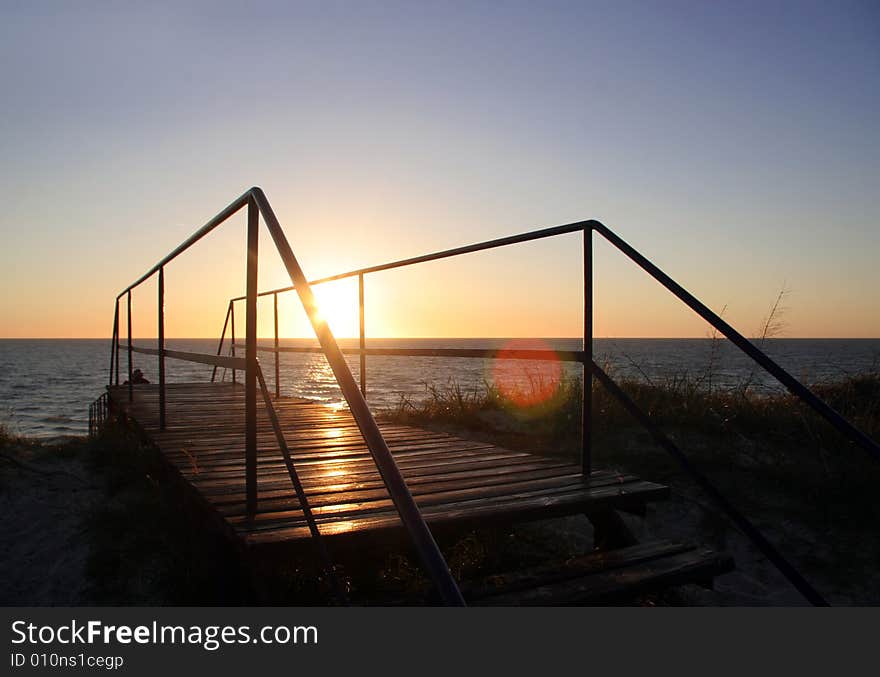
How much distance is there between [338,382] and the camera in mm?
1355

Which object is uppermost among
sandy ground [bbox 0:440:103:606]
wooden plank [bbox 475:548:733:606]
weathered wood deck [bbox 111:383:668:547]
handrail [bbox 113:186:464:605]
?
handrail [bbox 113:186:464:605]

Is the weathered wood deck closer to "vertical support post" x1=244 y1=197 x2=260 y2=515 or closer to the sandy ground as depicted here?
"vertical support post" x1=244 y1=197 x2=260 y2=515

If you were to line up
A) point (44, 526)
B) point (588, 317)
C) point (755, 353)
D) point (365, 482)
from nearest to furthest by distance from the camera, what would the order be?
point (755, 353) < point (588, 317) < point (365, 482) < point (44, 526)

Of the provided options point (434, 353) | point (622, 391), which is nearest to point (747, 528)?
point (622, 391)

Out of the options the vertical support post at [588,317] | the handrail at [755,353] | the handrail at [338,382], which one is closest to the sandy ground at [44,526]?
the handrail at [338,382]

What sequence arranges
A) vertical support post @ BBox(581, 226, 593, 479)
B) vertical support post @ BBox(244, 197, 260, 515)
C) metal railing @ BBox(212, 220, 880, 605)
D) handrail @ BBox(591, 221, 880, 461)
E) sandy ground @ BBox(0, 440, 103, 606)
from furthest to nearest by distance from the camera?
1. sandy ground @ BBox(0, 440, 103, 606)
2. vertical support post @ BBox(581, 226, 593, 479)
3. vertical support post @ BBox(244, 197, 260, 515)
4. metal railing @ BBox(212, 220, 880, 605)
5. handrail @ BBox(591, 221, 880, 461)

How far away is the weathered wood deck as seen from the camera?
219cm

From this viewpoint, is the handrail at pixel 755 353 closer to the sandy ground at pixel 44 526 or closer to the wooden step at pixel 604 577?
the wooden step at pixel 604 577

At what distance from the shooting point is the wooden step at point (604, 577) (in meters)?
1.89

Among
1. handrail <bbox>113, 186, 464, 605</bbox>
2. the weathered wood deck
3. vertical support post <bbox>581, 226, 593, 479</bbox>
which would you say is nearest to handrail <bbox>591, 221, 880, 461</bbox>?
vertical support post <bbox>581, 226, 593, 479</bbox>

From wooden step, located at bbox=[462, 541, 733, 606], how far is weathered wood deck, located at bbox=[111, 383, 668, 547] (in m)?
0.23

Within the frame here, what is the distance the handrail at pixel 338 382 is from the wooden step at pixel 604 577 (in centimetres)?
62

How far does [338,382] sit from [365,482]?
1.56 m

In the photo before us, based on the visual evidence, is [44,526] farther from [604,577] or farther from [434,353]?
[604,577]
